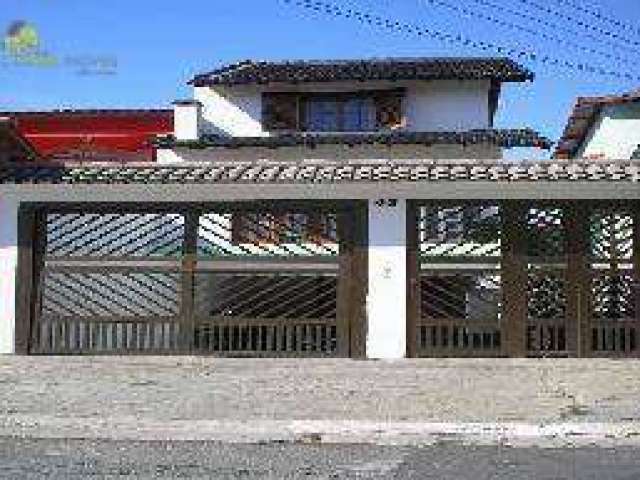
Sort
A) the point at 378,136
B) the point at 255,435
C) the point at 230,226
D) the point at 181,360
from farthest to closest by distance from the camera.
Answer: the point at 378,136 → the point at 230,226 → the point at 181,360 → the point at 255,435

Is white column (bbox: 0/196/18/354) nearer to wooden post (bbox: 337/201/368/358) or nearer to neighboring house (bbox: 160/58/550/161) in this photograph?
wooden post (bbox: 337/201/368/358)

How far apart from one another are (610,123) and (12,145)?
50.1 ft

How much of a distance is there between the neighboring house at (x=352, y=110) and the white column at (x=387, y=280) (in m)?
10.4

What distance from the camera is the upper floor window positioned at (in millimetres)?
26453

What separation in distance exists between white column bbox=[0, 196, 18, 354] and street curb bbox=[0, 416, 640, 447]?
659 cm

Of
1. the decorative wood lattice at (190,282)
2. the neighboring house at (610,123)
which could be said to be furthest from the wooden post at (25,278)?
the neighboring house at (610,123)

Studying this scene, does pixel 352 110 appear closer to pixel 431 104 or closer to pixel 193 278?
pixel 431 104

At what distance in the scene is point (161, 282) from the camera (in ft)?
50.3

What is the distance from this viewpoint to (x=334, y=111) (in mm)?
26922

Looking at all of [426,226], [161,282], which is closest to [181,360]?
[161,282]

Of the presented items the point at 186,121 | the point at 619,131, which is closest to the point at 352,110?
the point at 186,121

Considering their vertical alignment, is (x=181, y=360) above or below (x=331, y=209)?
below

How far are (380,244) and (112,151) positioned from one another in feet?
62.3

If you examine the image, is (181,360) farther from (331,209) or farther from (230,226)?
(331,209)
